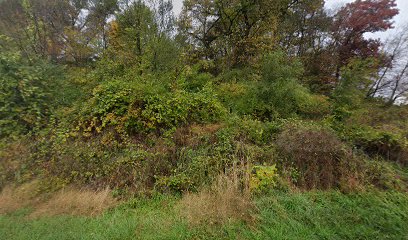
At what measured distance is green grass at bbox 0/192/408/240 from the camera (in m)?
2.95

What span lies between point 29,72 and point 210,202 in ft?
21.3

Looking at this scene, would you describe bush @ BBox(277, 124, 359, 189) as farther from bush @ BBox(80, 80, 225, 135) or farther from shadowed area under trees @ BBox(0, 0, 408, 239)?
bush @ BBox(80, 80, 225, 135)

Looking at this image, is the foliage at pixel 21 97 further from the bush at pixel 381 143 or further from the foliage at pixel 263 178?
the bush at pixel 381 143

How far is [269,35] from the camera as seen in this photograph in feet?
41.7

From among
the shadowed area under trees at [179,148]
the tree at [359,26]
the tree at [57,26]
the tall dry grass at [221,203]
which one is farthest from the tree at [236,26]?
the tall dry grass at [221,203]

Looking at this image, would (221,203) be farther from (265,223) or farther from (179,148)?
(179,148)

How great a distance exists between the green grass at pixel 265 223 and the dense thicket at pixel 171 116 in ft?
1.77

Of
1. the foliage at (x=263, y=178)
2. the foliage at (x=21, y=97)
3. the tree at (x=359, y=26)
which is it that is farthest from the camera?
the tree at (x=359, y=26)

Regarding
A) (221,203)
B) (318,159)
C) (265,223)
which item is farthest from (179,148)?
(318,159)

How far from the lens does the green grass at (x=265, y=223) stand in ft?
9.66

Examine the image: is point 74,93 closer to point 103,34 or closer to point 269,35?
point 103,34

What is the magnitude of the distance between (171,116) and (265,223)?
399cm

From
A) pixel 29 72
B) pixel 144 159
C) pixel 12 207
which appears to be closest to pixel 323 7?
pixel 144 159

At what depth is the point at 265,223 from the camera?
3170mm
